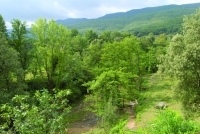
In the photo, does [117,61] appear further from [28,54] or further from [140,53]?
[28,54]

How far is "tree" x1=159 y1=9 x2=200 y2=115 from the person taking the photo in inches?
580

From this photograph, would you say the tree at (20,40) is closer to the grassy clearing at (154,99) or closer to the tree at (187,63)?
the grassy clearing at (154,99)

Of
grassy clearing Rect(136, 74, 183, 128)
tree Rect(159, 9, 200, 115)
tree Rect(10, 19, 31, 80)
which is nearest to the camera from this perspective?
tree Rect(159, 9, 200, 115)

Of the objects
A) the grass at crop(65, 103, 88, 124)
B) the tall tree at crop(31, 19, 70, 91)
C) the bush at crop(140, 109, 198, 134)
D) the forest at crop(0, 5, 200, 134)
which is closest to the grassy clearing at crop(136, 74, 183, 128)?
the forest at crop(0, 5, 200, 134)

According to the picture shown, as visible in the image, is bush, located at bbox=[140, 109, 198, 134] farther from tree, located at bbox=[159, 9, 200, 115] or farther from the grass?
the grass

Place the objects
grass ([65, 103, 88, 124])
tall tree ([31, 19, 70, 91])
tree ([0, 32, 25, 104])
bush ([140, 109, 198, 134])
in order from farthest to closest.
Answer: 1. tall tree ([31, 19, 70, 91])
2. grass ([65, 103, 88, 124])
3. tree ([0, 32, 25, 104])
4. bush ([140, 109, 198, 134])

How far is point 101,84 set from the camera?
2306cm

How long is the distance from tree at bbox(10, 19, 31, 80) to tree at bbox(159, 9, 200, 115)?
2326cm

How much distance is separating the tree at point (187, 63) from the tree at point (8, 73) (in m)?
14.6

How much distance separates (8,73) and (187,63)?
1705 cm

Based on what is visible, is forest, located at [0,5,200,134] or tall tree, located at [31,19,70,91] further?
tall tree, located at [31,19,70,91]

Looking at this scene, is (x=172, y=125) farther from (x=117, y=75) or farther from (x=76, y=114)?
(x=76, y=114)

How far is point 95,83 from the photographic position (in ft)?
75.7

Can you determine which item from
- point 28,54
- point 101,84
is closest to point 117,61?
point 101,84
